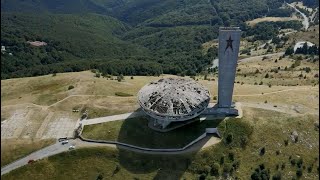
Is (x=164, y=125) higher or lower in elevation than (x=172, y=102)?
lower

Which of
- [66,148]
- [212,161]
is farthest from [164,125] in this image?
[66,148]

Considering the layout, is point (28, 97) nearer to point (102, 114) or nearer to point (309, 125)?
point (102, 114)

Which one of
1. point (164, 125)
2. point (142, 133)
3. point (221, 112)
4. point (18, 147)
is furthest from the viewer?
point (221, 112)

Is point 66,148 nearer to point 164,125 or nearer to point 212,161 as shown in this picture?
point 164,125

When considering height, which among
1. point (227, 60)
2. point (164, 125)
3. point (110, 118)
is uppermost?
point (227, 60)

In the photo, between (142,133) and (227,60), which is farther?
(142,133)

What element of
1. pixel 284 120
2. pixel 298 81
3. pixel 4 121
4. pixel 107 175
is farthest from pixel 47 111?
pixel 298 81

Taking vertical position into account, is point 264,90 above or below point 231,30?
below

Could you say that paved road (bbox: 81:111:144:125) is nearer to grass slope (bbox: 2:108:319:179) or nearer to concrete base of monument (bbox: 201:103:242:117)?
grass slope (bbox: 2:108:319:179)
